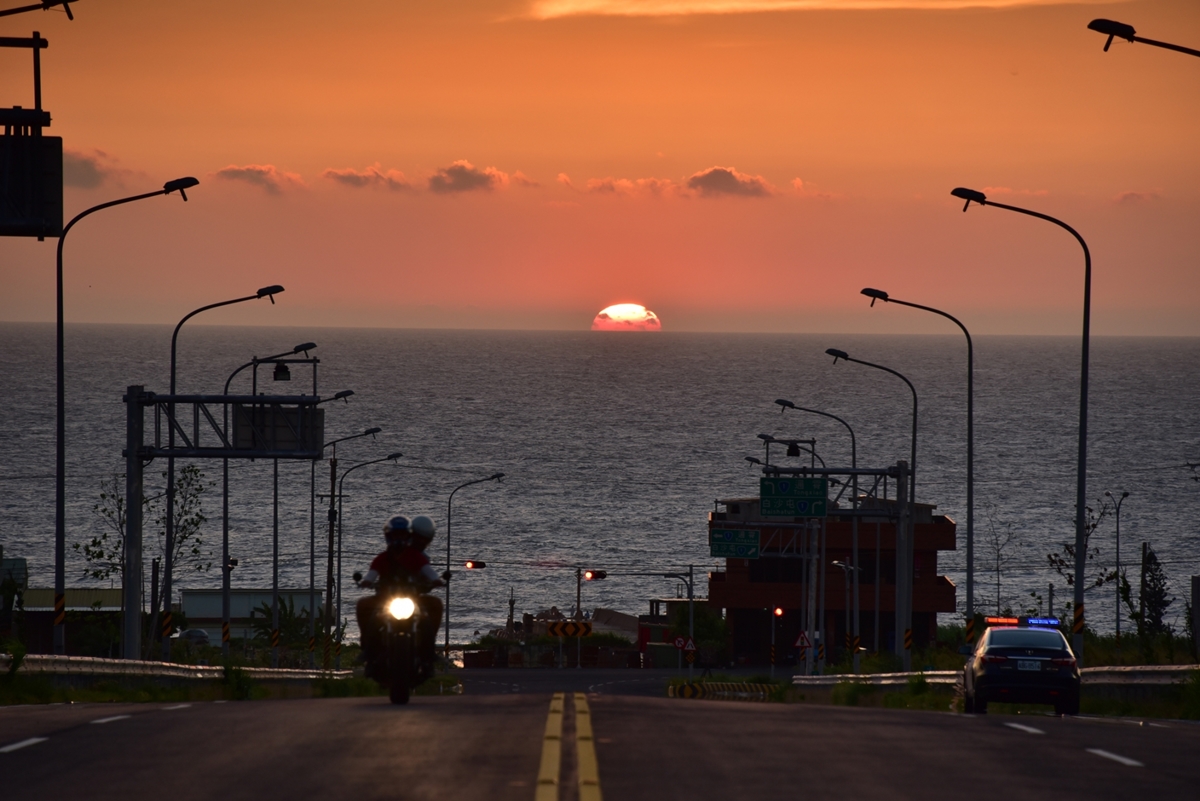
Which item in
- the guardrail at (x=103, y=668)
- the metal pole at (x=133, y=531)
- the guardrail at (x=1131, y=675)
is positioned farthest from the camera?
the metal pole at (x=133, y=531)

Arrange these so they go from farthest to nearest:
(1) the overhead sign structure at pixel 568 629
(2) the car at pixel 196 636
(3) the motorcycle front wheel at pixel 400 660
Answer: (2) the car at pixel 196 636 → (1) the overhead sign structure at pixel 568 629 → (3) the motorcycle front wheel at pixel 400 660

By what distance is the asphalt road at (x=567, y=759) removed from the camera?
11.0m

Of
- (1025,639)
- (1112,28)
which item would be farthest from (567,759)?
(1112,28)

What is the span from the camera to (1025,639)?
24.8 metres

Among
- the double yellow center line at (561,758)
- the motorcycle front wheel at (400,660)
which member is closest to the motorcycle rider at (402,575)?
the motorcycle front wheel at (400,660)

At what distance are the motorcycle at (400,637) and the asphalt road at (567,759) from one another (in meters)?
0.46

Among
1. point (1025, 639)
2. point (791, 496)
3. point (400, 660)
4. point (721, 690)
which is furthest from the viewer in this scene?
point (721, 690)

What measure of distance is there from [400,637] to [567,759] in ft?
17.4

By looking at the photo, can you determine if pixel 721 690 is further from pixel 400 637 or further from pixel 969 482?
pixel 400 637

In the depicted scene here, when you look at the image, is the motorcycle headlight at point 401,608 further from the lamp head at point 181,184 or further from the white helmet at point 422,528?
the lamp head at point 181,184

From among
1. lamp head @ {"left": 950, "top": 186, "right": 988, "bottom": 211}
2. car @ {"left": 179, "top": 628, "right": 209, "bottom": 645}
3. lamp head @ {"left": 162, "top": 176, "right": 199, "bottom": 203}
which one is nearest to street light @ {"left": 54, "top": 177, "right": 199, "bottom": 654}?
lamp head @ {"left": 162, "top": 176, "right": 199, "bottom": 203}

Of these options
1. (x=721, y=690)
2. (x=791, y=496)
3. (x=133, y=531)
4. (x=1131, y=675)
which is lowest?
(x=721, y=690)

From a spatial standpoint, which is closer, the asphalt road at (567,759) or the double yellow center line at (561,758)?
the double yellow center line at (561,758)

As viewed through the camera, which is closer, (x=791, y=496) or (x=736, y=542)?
(x=791, y=496)
